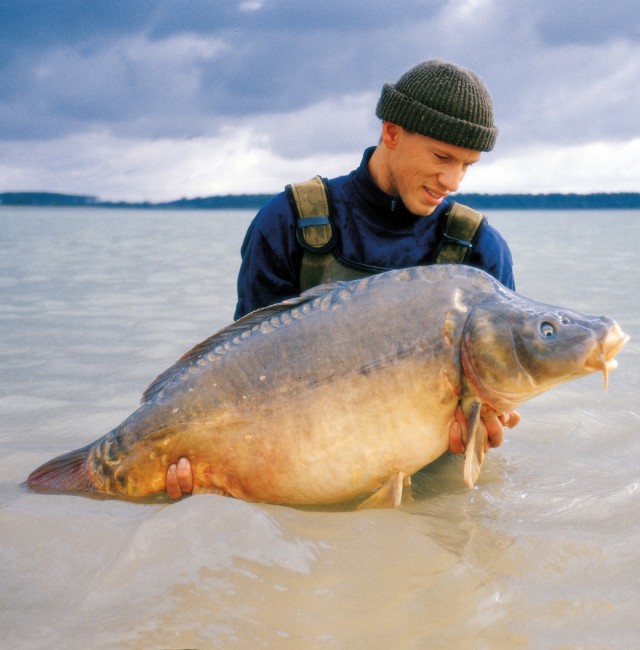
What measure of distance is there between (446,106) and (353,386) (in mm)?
1365

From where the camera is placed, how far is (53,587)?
225cm

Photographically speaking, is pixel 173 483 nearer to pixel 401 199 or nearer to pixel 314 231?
pixel 314 231

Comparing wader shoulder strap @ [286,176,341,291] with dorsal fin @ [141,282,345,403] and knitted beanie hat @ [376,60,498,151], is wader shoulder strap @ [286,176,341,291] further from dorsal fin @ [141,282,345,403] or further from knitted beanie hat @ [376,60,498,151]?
dorsal fin @ [141,282,345,403]

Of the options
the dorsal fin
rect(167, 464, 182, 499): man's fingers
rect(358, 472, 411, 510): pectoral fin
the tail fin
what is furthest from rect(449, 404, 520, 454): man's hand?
the tail fin

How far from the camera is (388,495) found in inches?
110

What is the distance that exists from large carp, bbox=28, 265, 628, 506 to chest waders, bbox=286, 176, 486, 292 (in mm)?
628

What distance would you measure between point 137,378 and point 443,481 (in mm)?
2780

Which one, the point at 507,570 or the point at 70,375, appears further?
the point at 70,375

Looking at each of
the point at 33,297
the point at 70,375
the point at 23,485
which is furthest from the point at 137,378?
the point at 33,297

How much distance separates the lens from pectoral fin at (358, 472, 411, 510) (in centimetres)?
277

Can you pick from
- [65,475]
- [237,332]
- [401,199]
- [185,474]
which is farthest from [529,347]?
[65,475]

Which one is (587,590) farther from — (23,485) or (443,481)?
(23,485)

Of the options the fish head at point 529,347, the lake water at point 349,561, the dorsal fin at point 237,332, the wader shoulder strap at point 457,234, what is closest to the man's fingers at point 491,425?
the fish head at point 529,347

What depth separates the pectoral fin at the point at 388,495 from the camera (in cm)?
277
